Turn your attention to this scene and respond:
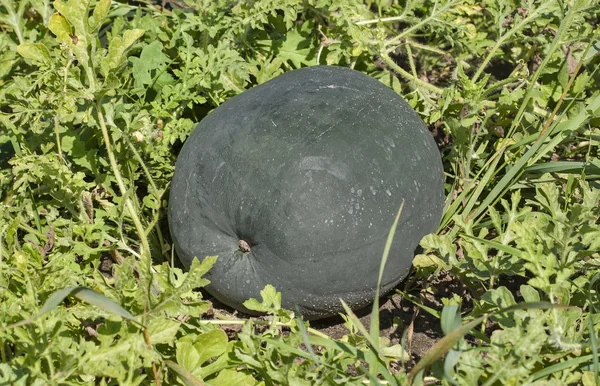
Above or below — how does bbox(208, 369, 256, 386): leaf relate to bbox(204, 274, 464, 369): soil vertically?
above

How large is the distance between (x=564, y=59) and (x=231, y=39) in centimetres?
161

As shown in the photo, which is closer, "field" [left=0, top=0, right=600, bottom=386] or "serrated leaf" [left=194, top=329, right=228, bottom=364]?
"field" [left=0, top=0, right=600, bottom=386]

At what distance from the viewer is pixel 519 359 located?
2.33 metres

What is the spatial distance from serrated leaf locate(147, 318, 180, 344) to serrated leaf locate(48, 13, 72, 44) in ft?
3.81

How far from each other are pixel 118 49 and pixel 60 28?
0.84 feet

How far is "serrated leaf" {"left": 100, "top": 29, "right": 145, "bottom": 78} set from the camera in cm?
291

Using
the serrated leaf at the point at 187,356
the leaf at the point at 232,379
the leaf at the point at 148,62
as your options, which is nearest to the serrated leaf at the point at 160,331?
the serrated leaf at the point at 187,356

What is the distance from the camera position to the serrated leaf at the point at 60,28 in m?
2.96

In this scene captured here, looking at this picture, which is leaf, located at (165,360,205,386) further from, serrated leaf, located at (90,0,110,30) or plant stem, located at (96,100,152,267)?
serrated leaf, located at (90,0,110,30)

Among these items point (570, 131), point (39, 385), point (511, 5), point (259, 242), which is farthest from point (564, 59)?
point (39, 385)

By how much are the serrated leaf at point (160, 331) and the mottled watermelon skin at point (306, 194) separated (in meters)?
0.50

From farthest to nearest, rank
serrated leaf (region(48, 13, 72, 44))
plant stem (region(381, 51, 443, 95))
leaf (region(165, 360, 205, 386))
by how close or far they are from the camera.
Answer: plant stem (region(381, 51, 443, 95)) < serrated leaf (region(48, 13, 72, 44)) < leaf (region(165, 360, 205, 386))

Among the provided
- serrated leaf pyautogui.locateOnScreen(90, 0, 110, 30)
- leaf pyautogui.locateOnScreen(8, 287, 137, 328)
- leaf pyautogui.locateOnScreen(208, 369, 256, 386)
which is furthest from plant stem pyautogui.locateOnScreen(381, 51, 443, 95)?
leaf pyautogui.locateOnScreen(8, 287, 137, 328)

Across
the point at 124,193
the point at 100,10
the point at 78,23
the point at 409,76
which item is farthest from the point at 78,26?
the point at 409,76
